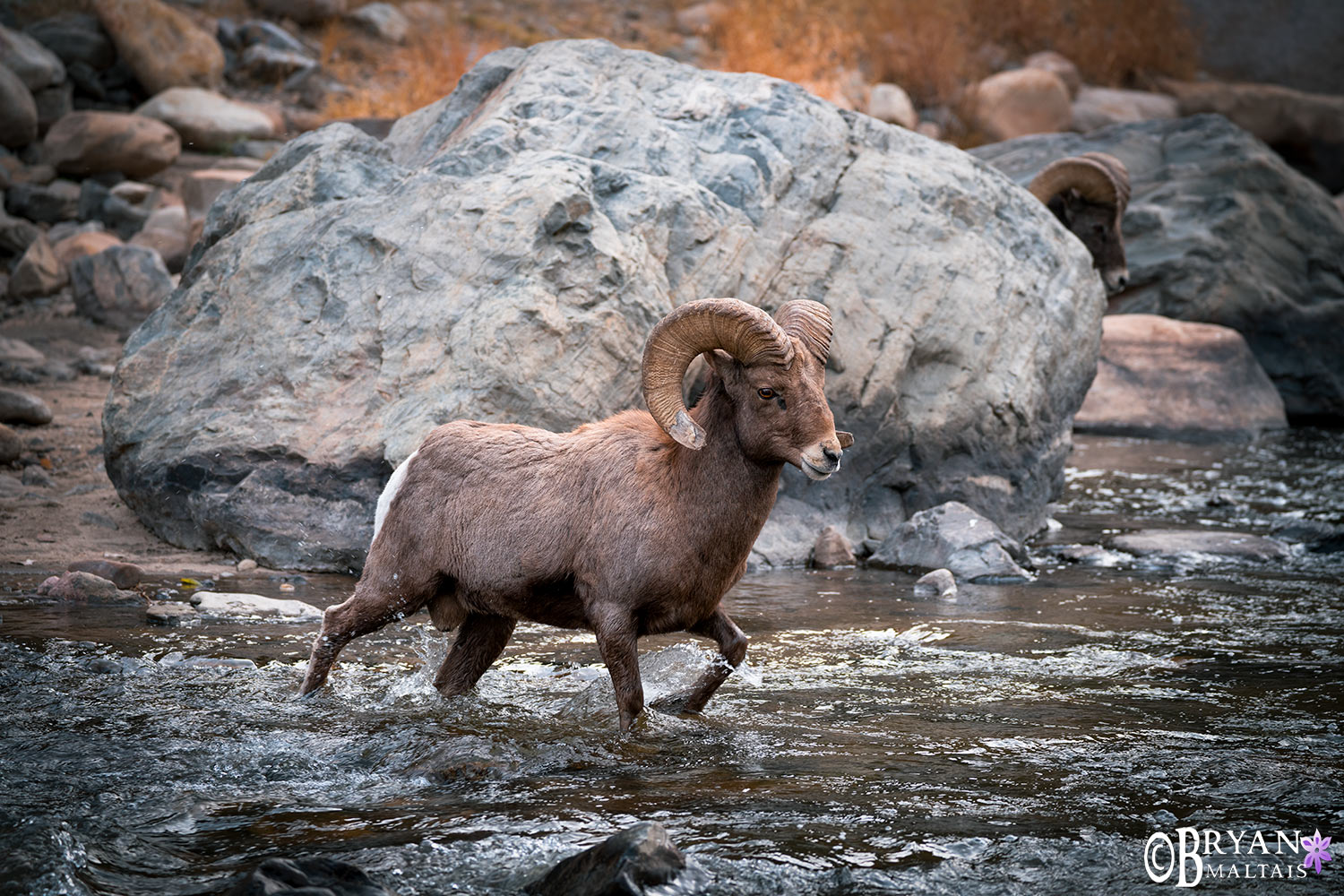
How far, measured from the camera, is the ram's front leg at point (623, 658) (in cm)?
571

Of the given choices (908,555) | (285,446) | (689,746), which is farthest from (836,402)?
(689,746)

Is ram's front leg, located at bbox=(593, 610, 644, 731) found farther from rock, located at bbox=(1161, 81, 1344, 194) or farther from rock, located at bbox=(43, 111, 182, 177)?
rock, located at bbox=(1161, 81, 1344, 194)

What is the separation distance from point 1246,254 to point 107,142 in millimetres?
16604

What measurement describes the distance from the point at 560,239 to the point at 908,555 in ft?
11.3

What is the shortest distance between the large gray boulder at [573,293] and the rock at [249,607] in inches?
41.0

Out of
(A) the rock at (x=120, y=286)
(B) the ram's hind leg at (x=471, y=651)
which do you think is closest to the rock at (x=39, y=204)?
(A) the rock at (x=120, y=286)

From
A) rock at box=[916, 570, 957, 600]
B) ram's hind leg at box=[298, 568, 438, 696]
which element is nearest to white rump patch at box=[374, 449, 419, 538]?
ram's hind leg at box=[298, 568, 438, 696]

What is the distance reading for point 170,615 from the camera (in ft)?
24.3

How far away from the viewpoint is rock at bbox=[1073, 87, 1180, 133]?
25.0m

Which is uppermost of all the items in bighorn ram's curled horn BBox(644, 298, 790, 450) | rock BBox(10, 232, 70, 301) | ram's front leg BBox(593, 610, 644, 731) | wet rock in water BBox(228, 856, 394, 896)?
bighorn ram's curled horn BBox(644, 298, 790, 450)

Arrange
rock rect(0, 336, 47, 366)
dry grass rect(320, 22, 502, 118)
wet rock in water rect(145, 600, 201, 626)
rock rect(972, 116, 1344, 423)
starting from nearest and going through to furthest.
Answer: wet rock in water rect(145, 600, 201, 626) → rock rect(0, 336, 47, 366) → rock rect(972, 116, 1344, 423) → dry grass rect(320, 22, 502, 118)

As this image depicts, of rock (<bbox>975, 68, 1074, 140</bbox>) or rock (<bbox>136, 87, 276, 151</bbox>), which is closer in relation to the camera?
rock (<bbox>136, 87, 276, 151</bbox>)

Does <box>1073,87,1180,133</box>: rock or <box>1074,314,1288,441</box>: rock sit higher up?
<box>1073,87,1180,133</box>: rock

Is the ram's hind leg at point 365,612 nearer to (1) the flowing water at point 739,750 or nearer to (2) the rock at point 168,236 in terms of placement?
(1) the flowing water at point 739,750
